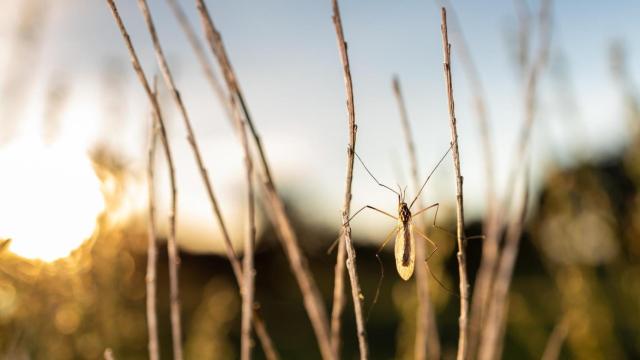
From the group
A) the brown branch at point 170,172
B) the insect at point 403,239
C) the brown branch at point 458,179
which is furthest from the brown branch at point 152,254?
the brown branch at point 458,179

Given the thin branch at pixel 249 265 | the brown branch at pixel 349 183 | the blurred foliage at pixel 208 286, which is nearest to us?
the brown branch at pixel 349 183

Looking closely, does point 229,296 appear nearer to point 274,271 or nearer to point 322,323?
point 322,323

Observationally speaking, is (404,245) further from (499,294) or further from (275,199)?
(499,294)

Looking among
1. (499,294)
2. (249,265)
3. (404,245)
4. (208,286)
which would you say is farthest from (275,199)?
(208,286)

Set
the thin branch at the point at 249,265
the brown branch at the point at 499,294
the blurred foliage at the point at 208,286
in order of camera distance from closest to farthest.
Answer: the thin branch at the point at 249,265 → the brown branch at the point at 499,294 → the blurred foliage at the point at 208,286

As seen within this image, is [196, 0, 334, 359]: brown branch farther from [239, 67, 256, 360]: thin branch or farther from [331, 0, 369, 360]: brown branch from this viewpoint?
[331, 0, 369, 360]: brown branch

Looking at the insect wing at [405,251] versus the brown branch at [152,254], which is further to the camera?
the brown branch at [152,254]

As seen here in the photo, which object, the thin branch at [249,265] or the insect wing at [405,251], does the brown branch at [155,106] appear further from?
the insect wing at [405,251]

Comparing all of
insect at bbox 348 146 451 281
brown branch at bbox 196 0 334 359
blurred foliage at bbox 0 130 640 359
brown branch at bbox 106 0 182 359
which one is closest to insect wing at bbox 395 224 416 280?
insect at bbox 348 146 451 281
